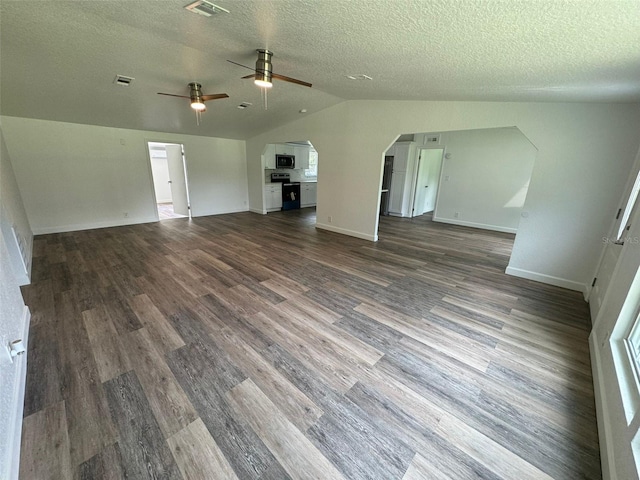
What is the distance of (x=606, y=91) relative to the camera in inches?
95.4

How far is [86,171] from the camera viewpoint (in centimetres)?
532

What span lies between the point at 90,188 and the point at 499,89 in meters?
7.58

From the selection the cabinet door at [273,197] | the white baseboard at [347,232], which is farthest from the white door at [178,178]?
the white baseboard at [347,232]

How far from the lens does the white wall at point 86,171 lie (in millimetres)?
4699

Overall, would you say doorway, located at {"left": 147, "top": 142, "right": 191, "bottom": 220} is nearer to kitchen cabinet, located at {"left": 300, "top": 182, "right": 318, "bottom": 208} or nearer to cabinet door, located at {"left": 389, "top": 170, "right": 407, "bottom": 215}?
kitchen cabinet, located at {"left": 300, "top": 182, "right": 318, "bottom": 208}

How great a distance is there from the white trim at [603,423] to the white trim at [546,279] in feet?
5.58

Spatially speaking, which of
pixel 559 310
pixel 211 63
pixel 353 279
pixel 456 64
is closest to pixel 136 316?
pixel 353 279

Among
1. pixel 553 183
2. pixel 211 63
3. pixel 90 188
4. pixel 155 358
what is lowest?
pixel 155 358

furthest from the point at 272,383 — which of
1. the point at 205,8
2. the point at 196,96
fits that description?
the point at 196,96

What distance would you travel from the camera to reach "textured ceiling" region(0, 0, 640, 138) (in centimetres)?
154

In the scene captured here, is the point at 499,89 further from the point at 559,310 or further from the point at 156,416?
the point at 156,416

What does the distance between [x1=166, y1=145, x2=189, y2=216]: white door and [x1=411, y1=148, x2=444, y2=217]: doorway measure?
6851 mm

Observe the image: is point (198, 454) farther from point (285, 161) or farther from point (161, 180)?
point (161, 180)

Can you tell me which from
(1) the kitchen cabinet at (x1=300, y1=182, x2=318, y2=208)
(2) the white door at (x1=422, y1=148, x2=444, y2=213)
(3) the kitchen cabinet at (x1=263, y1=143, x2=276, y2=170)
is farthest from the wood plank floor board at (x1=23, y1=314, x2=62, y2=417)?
(2) the white door at (x1=422, y1=148, x2=444, y2=213)
